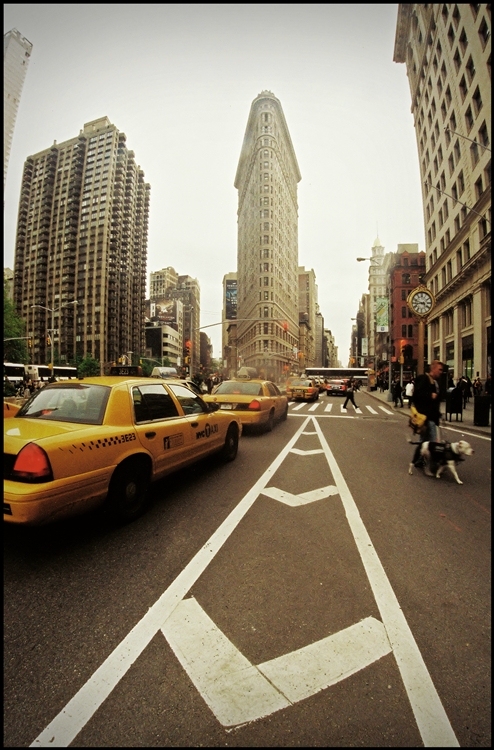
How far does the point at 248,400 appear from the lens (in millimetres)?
9117

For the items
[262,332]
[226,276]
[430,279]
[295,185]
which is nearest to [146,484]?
[430,279]

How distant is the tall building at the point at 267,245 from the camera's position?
73000 millimetres

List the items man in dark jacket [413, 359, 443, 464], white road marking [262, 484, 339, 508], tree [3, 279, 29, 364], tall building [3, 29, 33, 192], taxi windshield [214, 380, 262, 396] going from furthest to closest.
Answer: tree [3, 279, 29, 364] → taxi windshield [214, 380, 262, 396] → white road marking [262, 484, 339, 508] → man in dark jacket [413, 359, 443, 464] → tall building [3, 29, 33, 192]

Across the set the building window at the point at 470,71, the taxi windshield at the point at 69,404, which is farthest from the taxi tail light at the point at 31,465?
the building window at the point at 470,71

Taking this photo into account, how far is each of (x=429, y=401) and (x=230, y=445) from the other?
13.4 ft

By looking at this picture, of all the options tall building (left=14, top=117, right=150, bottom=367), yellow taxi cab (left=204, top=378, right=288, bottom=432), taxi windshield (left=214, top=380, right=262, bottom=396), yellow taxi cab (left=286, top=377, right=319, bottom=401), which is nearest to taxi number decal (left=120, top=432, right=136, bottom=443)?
tall building (left=14, top=117, right=150, bottom=367)

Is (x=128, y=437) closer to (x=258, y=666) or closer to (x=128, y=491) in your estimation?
(x=128, y=491)

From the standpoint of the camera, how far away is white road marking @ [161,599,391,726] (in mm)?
1321

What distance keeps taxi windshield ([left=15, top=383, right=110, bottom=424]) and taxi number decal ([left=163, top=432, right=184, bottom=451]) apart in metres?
0.95

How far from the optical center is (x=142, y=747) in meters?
1.09

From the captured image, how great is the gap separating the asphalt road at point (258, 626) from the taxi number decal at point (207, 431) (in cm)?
129

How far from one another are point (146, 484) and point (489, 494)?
3566 mm

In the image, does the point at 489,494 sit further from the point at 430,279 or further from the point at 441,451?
the point at 430,279

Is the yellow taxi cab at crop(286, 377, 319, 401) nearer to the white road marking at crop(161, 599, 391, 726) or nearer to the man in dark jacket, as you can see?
the man in dark jacket
